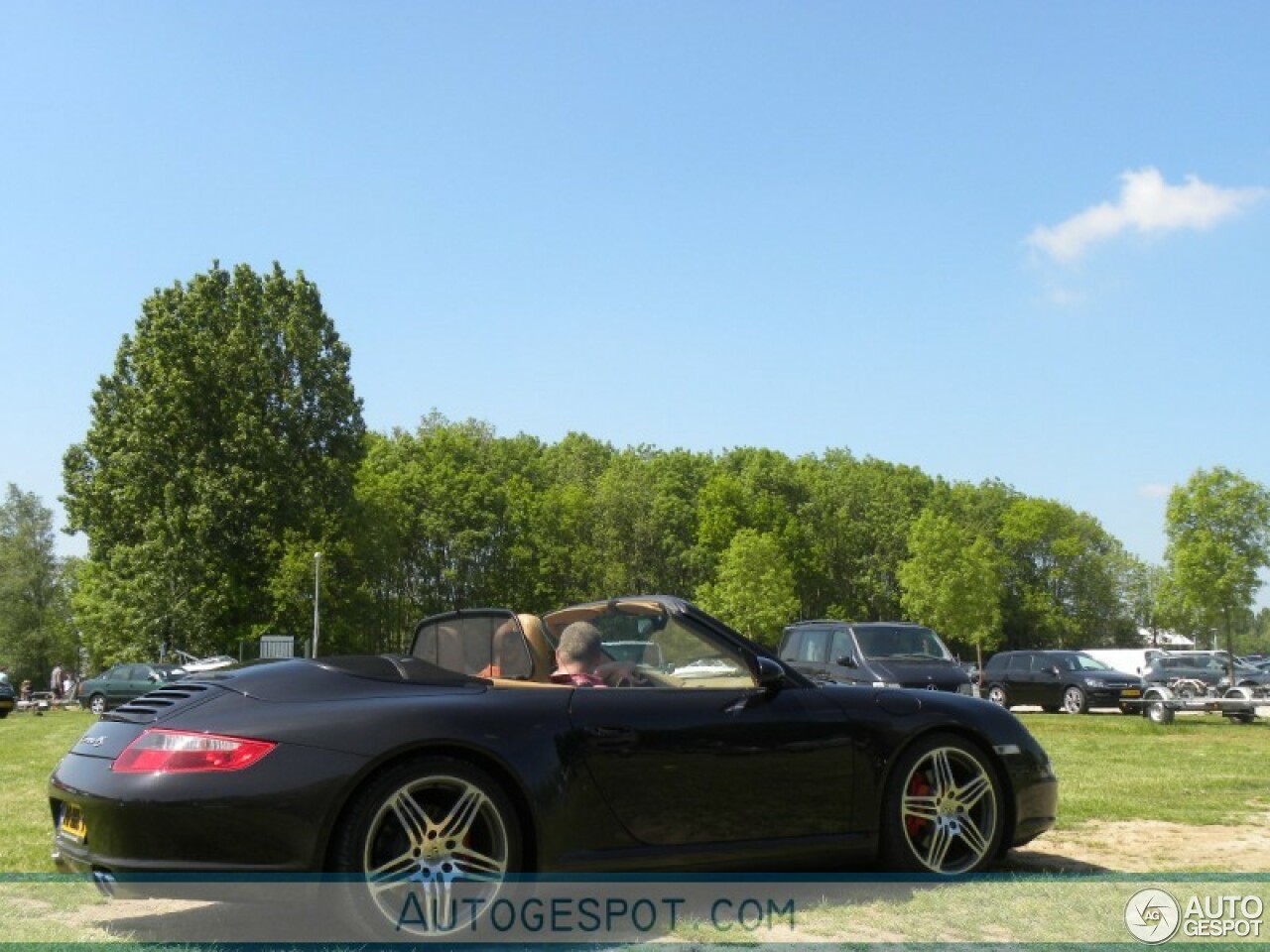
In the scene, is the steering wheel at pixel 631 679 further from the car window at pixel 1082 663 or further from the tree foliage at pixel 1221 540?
the tree foliage at pixel 1221 540

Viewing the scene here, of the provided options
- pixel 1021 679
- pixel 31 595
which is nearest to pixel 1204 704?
pixel 1021 679

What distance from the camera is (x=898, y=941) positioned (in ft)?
15.4

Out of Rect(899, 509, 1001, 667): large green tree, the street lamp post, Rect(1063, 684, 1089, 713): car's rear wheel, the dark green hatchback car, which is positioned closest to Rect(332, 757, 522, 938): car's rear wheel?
Rect(1063, 684, 1089, 713): car's rear wheel

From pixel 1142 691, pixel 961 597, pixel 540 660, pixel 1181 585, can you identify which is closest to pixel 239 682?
pixel 540 660

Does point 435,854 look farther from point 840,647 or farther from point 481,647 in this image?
point 840,647

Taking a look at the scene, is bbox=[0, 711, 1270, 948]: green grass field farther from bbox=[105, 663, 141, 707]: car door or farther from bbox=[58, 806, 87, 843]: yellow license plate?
bbox=[105, 663, 141, 707]: car door

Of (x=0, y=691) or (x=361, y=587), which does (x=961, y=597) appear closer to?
(x=361, y=587)

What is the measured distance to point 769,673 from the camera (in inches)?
221

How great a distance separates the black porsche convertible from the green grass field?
0.40 metres

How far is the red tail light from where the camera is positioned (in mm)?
4500

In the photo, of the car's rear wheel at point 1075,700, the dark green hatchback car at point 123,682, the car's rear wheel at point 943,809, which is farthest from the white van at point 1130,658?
the car's rear wheel at point 943,809

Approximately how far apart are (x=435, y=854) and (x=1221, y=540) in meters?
38.2

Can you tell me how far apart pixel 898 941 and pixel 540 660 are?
193 centimetres

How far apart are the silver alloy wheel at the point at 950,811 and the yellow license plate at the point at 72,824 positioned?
3462 millimetres
